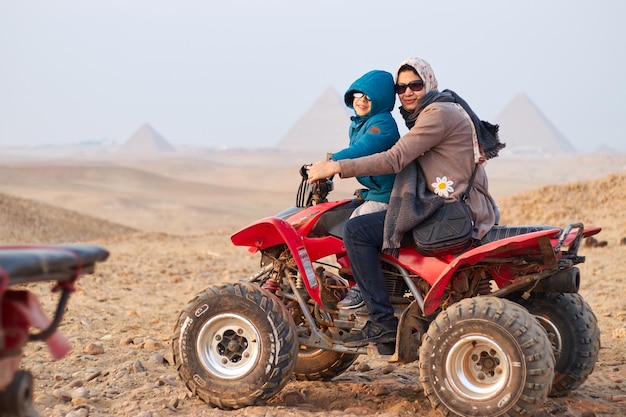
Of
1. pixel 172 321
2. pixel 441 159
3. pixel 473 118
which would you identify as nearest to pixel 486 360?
pixel 441 159

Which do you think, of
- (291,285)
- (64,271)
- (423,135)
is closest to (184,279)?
(291,285)

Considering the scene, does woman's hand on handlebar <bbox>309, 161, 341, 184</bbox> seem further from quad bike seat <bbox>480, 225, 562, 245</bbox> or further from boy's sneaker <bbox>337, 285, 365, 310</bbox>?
quad bike seat <bbox>480, 225, 562, 245</bbox>

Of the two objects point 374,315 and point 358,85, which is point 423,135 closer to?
point 358,85

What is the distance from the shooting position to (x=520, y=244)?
17.2ft

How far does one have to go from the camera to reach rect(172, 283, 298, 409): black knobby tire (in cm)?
554

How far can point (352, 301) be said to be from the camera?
585 cm

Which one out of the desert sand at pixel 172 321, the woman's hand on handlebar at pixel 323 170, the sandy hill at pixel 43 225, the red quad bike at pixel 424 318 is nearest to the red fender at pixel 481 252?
the red quad bike at pixel 424 318

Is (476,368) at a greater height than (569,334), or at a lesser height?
lesser

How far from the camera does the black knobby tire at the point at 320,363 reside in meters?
6.41

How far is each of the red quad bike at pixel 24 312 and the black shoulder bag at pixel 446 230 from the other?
106 inches

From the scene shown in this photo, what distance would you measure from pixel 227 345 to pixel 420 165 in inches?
66.8

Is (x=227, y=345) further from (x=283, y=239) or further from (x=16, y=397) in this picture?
(x=16, y=397)

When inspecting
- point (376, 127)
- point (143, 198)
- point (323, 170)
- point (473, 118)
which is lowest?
point (143, 198)

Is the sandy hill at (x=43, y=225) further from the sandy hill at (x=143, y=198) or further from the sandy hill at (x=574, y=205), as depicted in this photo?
the sandy hill at (x=574, y=205)
